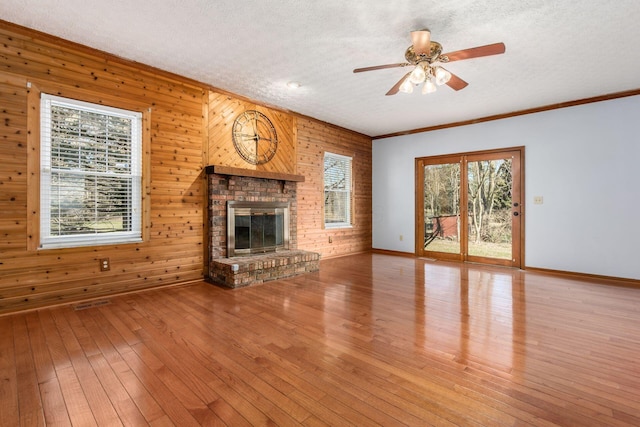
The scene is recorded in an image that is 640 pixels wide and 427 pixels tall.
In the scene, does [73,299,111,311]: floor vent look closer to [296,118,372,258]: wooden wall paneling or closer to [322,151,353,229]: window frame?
[296,118,372,258]: wooden wall paneling

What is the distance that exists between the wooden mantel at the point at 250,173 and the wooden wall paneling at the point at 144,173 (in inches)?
11.1

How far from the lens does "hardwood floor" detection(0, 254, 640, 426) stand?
1555 millimetres

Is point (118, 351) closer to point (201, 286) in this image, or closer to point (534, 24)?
point (201, 286)

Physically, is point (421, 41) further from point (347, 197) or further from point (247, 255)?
point (347, 197)

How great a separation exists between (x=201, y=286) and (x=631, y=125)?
658 cm

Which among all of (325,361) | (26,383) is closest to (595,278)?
(325,361)

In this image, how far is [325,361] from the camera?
2061 millimetres

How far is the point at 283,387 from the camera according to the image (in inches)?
69.5

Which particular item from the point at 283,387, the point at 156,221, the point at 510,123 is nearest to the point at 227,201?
the point at 156,221

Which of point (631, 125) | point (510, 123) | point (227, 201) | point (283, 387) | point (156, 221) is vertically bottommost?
point (283, 387)

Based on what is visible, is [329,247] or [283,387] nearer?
[283,387]

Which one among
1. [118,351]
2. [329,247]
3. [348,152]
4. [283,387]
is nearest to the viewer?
[283,387]

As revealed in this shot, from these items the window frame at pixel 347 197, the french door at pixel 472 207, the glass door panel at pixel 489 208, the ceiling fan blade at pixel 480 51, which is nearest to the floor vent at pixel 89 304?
the window frame at pixel 347 197

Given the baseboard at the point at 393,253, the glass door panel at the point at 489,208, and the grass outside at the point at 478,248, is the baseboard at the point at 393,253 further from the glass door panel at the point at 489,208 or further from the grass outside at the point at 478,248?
the glass door panel at the point at 489,208
